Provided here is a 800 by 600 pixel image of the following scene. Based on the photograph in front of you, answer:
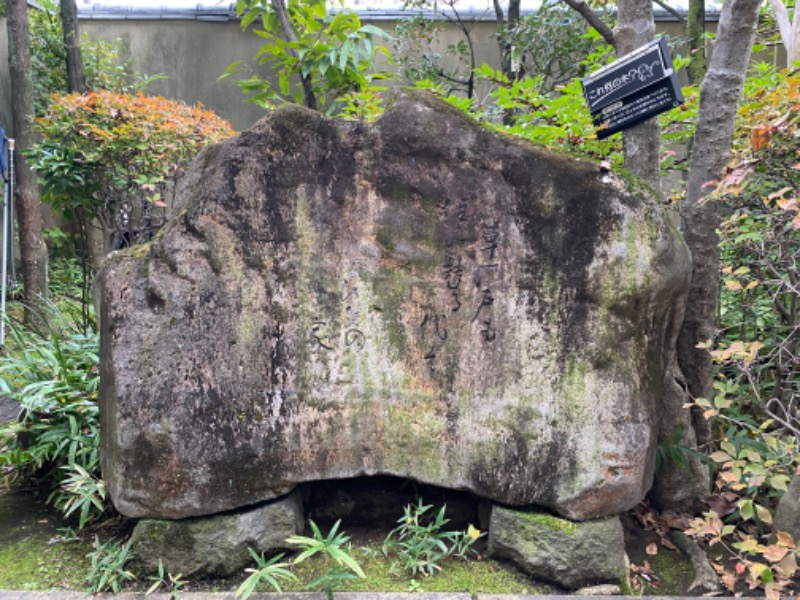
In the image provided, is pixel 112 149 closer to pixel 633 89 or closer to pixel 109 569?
pixel 109 569

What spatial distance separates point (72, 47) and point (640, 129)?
23.2ft

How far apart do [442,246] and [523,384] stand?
725 millimetres

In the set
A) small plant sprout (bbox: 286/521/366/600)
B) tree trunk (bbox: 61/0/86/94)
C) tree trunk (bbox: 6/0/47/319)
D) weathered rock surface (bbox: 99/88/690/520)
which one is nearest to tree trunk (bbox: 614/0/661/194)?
weathered rock surface (bbox: 99/88/690/520)

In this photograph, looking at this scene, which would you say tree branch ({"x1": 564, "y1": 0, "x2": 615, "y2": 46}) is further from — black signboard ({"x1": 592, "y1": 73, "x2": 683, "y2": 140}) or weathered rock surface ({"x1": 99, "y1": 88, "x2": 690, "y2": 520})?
weathered rock surface ({"x1": 99, "y1": 88, "x2": 690, "y2": 520})

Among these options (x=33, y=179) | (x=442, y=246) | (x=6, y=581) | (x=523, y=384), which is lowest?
(x=6, y=581)

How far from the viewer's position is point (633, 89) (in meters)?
3.02

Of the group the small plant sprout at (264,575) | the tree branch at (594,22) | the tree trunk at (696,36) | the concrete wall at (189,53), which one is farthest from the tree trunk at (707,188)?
the concrete wall at (189,53)

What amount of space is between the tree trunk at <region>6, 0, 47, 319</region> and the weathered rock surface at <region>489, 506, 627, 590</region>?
589 centimetres

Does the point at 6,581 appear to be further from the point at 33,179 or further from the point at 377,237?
the point at 33,179

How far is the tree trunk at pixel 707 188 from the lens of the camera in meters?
3.15

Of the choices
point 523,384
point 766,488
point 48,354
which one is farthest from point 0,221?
point 766,488

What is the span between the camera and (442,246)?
2.82 meters

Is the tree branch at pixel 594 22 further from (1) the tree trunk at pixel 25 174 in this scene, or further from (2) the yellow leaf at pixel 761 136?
(1) the tree trunk at pixel 25 174

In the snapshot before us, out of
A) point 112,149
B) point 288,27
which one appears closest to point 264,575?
point 288,27
